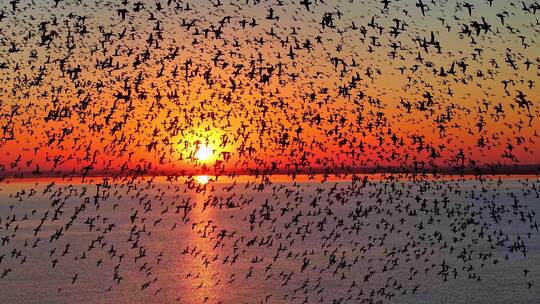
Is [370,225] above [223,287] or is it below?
below

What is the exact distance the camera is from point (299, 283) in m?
72.2

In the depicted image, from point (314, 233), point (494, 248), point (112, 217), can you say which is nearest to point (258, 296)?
point (494, 248)

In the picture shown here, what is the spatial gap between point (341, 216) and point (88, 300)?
391 ft

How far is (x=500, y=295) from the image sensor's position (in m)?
67.7

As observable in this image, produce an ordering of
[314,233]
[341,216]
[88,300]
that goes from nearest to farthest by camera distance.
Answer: [88,300]
[314,233]
[341,216]

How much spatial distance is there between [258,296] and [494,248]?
46815 mm

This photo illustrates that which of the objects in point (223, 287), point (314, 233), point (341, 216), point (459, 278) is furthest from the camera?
point (341, 216)

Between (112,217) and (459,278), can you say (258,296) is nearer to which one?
(459,278)

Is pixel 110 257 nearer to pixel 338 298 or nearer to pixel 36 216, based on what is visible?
pixel 338 298

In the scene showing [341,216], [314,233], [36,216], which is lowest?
[341,216]

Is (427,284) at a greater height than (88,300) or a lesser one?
lesser

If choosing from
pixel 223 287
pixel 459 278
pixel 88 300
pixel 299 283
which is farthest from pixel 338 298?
pixel 88 300

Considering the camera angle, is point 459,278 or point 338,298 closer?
point 338,298

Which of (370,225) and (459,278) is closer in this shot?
(459,278)
